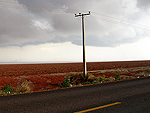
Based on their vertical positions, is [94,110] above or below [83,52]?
below

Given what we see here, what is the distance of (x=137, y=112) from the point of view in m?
4.62

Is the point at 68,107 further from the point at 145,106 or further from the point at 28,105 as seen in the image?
the point at 145,106

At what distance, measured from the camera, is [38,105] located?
554cm

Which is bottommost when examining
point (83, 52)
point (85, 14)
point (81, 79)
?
point (81, 79)

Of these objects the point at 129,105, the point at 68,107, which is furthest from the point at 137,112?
the point at 68,107

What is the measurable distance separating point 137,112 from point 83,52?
11.3 meters

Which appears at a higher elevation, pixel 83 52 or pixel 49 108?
pixel 83 52

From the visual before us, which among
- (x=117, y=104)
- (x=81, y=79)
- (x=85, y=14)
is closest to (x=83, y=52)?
(x=81, y=79)

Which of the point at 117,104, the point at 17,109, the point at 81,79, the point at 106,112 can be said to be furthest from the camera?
the point at 81,79

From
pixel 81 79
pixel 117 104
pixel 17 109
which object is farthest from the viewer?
pixel 81 79

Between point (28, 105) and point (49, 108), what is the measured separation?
1064 mm

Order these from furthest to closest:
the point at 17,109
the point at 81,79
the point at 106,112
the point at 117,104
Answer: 1. the point at 81,79
2. the point at 117,104
3. the point at 17,109
4. the point at 106,112

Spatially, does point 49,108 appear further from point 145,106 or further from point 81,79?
point 81,79

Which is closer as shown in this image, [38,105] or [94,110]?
[94,110]
